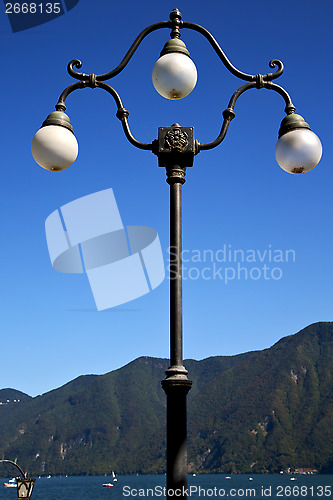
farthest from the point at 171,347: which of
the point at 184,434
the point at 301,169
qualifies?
the point at 301,169

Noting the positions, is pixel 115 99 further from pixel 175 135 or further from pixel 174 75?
pixel 175 135

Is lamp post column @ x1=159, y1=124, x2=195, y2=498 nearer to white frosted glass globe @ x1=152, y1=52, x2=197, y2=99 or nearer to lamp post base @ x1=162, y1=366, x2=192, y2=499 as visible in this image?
lamp post base @ x1=162, y1=366, x2=192, y2=499

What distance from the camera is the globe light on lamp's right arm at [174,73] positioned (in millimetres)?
5543

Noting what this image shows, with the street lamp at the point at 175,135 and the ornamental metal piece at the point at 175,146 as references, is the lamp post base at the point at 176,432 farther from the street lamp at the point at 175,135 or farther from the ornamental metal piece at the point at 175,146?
the ornamental metal piece at the point at 175,146

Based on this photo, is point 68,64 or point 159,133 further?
point 68,64

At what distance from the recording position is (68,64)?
19.8ft

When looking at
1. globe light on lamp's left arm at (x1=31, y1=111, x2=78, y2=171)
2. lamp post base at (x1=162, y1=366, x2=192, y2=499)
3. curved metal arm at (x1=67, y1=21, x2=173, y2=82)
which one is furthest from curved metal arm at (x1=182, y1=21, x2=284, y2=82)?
lamp post base at (x1=162, y1=366, x2=192, y2=499)

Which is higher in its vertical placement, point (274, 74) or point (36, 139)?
point (274, 74)

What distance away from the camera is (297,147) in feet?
18.6

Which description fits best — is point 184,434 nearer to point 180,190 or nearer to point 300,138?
point 180,190

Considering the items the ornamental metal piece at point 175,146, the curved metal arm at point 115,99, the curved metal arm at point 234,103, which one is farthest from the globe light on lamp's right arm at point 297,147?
the curved metal arm at point 115,99

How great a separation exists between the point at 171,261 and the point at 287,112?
2373 mm

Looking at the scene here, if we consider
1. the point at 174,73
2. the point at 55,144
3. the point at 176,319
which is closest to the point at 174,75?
the point at 174,73

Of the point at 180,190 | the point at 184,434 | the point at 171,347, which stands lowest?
the point at 184,434
